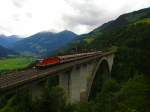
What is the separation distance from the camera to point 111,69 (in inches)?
3971

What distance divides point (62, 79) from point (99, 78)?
39435 mm

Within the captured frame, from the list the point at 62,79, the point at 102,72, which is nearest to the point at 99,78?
the point at 102,72

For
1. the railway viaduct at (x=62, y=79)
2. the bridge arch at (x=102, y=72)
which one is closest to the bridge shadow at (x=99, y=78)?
the bridge arch at (x=102, y=72)

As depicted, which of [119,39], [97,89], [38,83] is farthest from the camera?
[119,39]

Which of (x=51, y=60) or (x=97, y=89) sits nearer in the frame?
(x=51, y=60)

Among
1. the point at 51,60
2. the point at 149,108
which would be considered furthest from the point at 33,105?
the point at 51,60

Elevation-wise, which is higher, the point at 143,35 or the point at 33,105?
the point at 143,35

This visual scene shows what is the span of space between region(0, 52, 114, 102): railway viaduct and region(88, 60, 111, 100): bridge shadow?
717 centimetres

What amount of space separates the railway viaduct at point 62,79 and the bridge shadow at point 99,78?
7.17 meters

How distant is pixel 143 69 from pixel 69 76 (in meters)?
48.4

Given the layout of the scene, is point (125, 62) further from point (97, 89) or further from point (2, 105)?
point (2, 105)

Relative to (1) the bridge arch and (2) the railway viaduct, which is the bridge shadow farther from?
(2) the railway viaduct

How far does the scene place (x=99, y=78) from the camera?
278 ft

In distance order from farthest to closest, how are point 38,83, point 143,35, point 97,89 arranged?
1. point 143,35
2. point 97,89
3. point 38,83
